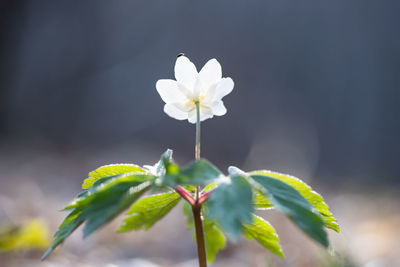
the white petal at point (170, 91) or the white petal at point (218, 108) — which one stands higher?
the white petal at point (170, 91)

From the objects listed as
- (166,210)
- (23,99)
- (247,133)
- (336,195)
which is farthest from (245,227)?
(23,99)

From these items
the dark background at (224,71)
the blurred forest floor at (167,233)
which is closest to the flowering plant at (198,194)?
the blurred forest floor at (167,233)

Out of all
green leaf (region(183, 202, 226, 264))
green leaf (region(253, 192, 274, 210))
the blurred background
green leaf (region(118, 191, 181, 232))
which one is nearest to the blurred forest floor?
green leaf (region(183, 202, 226, 264))

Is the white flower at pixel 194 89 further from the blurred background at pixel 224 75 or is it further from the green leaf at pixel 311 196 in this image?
the blurred background at pixel 224 75

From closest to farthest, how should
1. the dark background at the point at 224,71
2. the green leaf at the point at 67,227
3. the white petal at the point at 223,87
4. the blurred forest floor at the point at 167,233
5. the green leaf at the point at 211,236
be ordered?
1. the green leaf at the point at 67,227
2. the white petal at the point at 223,87
3. the green leaf at the point at 211,236
4. the blurred forest floor at the point at 167,233
5. the dark background at the point at 224,71

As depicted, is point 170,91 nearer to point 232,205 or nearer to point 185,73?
point 185,73

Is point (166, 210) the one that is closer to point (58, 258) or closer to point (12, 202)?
point (58, 258)

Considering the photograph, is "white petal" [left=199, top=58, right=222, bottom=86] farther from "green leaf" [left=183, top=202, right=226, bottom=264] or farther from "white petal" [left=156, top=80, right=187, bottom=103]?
"green leaf" [left=183, top=202, right=226, bottom=264]
